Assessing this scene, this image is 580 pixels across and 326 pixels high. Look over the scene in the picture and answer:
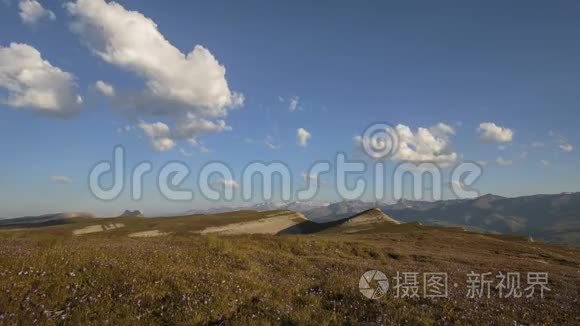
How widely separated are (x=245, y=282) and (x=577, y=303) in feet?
47.9

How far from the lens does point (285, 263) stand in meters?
20.7

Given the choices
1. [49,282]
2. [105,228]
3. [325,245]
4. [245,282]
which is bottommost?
[105,228]

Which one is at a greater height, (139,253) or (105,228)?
(139,253)

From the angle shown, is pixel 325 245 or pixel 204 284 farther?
Answer: pixel 325 245

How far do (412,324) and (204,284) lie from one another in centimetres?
614

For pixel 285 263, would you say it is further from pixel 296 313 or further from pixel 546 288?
pixel 546 288

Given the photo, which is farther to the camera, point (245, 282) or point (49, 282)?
point (245, 282)

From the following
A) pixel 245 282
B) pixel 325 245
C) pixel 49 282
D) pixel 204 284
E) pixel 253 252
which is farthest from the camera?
pixel 325 245

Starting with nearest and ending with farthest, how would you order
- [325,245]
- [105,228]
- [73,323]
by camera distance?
[73,323] < [325,245] < [105,228]

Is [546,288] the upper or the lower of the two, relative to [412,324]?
lower

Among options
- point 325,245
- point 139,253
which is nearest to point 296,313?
point 139,253

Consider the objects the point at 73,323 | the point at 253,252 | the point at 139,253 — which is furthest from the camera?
the point at 253,252

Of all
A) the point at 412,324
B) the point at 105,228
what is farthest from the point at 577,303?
the point at 105,228

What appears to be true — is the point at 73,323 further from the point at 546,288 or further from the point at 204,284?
the point at 546,288
